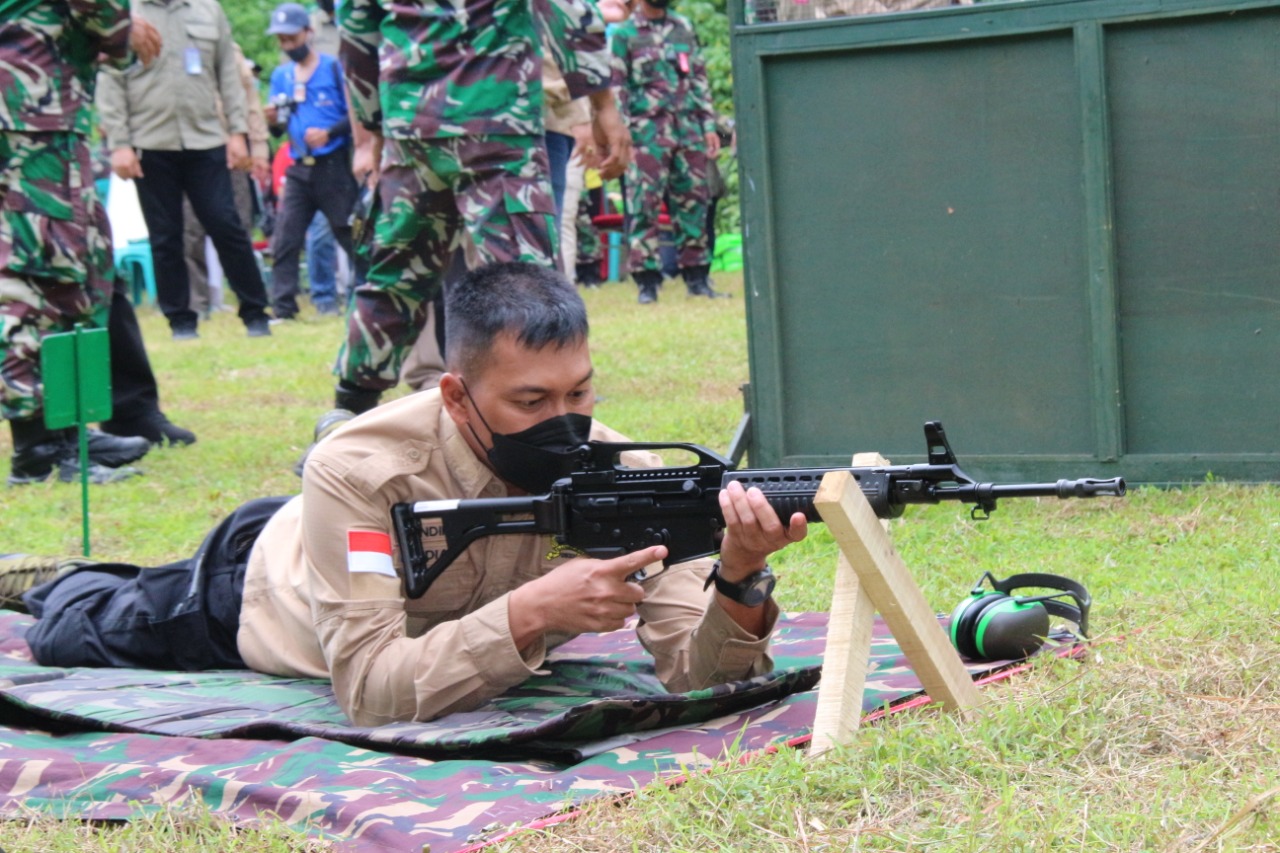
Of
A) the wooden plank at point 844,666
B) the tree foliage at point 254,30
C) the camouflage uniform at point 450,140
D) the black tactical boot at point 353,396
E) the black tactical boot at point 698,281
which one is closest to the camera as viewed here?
the wooden plank at point 844,666

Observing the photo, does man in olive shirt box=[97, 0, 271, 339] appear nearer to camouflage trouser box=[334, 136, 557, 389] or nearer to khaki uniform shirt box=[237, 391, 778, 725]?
camouflage trouser box=[334, 136, 557, 389]

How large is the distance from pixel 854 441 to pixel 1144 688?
A: 2.58 m

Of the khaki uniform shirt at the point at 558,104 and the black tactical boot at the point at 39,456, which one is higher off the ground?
the khaki uniform shirt at the point at 558,104

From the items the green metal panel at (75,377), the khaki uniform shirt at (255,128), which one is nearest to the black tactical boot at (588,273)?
the khaki uniform shirt at (255,128)

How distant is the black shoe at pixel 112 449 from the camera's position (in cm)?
687

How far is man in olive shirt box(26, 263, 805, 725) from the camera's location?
3.05 meters

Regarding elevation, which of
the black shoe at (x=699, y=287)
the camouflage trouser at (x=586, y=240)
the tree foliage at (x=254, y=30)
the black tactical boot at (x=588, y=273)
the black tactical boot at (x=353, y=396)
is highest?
the tree foliage at (x=254, y=30)

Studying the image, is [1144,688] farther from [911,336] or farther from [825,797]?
[911,336]

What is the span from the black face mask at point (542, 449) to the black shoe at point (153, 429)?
4572mm

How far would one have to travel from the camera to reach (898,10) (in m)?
5.36

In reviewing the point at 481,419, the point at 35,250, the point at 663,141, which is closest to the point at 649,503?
the point at 481,419

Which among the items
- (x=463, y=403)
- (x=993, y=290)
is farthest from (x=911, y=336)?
(x=463, y=403)

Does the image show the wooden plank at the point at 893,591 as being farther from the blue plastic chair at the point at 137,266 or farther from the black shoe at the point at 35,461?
the blue plastic chair at the point at 137,266

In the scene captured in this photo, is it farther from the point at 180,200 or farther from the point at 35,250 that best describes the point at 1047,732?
the point at 180,200
